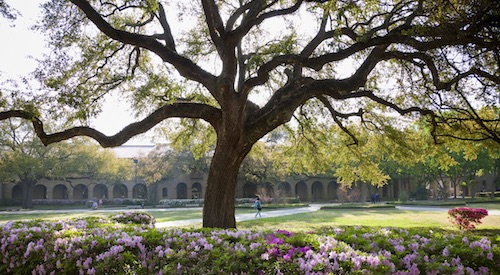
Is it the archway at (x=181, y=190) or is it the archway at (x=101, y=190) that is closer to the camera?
the archway at (x=101, y=190)

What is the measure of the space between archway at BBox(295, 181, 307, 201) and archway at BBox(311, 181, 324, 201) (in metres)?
1.28

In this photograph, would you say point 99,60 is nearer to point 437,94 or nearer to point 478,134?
point 437,94

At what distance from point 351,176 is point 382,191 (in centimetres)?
4316

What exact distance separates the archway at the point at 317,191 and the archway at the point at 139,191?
959 inches

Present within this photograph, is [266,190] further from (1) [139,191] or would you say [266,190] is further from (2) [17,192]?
(2) [17,192]

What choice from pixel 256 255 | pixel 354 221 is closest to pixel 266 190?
pixel 354 221

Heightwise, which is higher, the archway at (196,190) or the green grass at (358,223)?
the archway at (196,190)

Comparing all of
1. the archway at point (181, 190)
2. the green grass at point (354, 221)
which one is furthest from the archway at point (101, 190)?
the green grass at point (354, 221)

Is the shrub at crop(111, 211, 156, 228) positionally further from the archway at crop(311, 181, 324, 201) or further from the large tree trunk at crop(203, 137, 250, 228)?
the archway at crop(311, 181, 324, 201)

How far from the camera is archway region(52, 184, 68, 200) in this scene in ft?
188

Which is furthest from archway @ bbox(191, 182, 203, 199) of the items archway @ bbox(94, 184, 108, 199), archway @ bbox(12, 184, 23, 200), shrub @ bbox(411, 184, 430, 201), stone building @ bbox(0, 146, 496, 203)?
shrub @ bbox(411, 184, 430, 201)

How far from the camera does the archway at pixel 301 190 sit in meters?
59.8

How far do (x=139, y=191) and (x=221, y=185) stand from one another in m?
50.3

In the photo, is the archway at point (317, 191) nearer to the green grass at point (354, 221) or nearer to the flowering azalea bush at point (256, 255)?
the green grass at point (354, 221)
